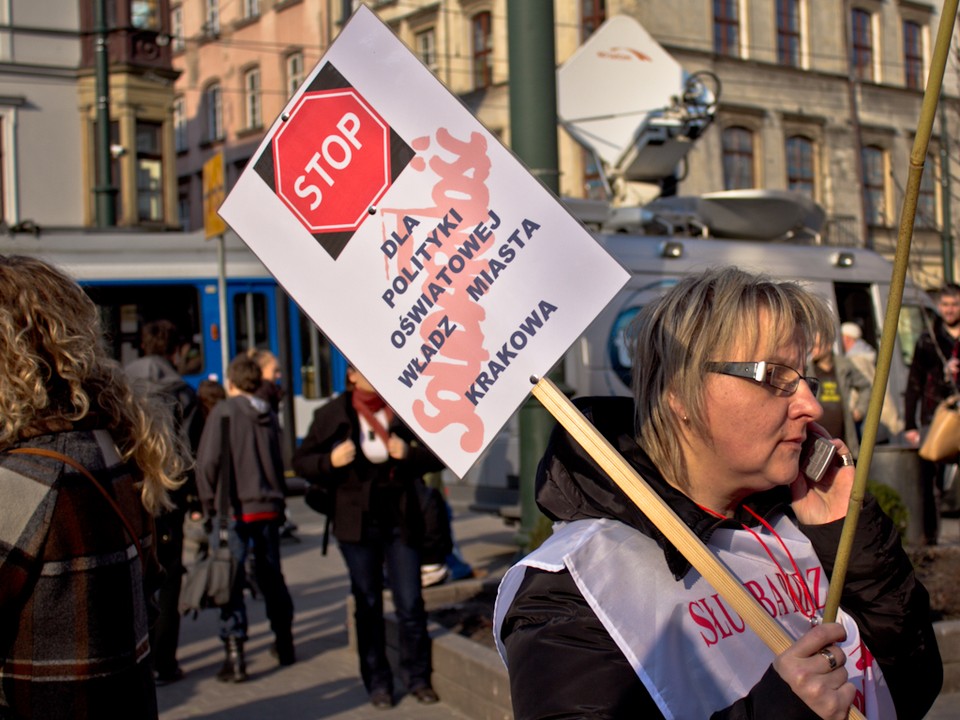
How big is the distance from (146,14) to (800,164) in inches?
724

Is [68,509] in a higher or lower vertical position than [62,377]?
lower

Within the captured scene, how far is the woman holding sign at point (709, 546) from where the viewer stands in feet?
5.98

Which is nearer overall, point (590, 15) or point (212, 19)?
point (590, 15)

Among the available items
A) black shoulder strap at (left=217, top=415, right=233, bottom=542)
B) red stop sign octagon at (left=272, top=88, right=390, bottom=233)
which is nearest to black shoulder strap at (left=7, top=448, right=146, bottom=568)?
red stop sign octagon at (left=272, top=88, right=390, bottom=233)

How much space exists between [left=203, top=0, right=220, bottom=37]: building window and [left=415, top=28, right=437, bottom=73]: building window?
11162mm

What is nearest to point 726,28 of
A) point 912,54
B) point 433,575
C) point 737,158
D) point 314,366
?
point 737,158

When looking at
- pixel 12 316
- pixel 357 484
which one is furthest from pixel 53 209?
pixel 12 316

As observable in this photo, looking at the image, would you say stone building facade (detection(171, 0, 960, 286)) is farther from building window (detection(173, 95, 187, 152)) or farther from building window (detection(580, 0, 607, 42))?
building window (detection(173, 95, 187, 152))

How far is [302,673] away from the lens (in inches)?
261

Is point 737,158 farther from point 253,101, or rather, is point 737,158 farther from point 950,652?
point 950,652

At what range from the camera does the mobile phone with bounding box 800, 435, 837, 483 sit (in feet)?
7.22

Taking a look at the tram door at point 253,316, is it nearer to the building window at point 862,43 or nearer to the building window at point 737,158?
the building window at point 737,158

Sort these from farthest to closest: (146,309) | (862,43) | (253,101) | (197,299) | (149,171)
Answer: (253,101) → (862,43) → (149,171) → (197,299) → (146,309)

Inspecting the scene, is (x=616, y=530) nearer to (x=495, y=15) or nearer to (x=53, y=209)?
(x=53, y=209)
